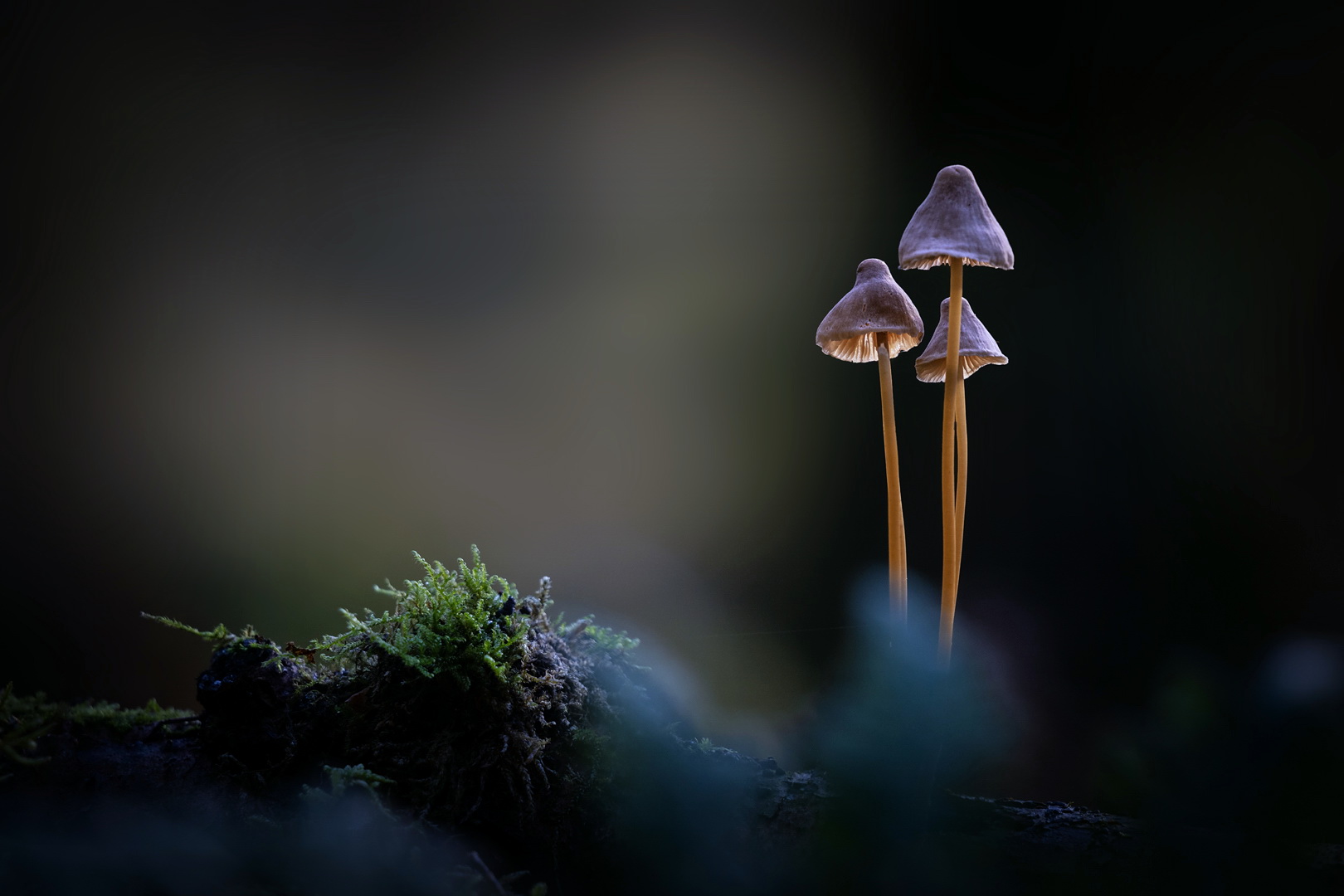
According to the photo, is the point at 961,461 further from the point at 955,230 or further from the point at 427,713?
the point at 427,713

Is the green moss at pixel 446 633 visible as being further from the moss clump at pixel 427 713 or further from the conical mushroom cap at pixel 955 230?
the conical mushroom cap at pixel 955 230

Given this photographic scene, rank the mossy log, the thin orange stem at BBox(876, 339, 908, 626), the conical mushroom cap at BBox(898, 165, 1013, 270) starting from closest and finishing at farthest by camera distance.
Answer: the mossy log < the conical mushroom cap at BBox(898, 165, 1013, 270) < the thin orange stem at BBox(876, 339, 908, 626)

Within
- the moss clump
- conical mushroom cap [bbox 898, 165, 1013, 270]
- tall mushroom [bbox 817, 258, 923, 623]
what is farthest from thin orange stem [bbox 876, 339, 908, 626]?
the moss clump

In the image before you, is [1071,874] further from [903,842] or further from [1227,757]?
[1227,757]

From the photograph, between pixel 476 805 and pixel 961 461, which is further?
pixel 961 461

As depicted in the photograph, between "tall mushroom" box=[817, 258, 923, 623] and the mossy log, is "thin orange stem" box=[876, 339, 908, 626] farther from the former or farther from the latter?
the mossy log

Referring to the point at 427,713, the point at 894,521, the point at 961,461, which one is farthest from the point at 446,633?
the point at 961,461

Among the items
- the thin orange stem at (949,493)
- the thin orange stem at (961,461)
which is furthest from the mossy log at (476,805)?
the thin orange stem at (961,461)
